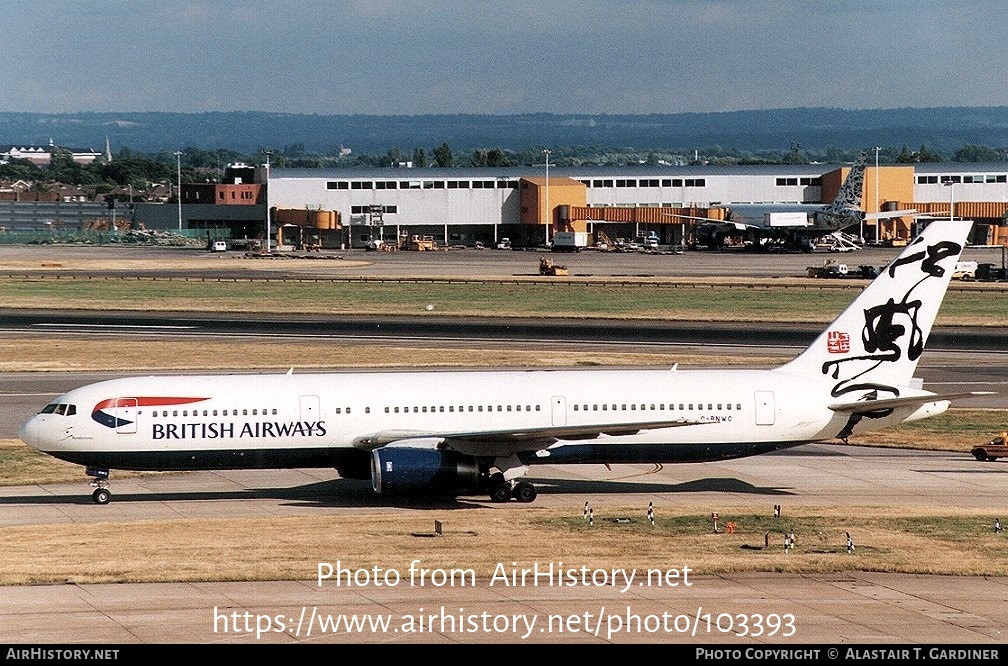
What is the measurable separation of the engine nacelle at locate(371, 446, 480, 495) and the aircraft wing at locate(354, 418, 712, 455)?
56 centimetres

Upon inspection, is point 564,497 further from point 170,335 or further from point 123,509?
point 170,335

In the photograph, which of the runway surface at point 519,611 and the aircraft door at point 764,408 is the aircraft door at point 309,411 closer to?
the runway surface at point 519,611

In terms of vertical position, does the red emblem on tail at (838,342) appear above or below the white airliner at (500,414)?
above

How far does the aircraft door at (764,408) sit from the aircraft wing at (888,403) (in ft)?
6.97

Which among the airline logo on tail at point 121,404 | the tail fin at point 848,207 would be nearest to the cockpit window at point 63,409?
the airline logo on tail at point 121,404

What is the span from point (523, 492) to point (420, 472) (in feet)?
12.3

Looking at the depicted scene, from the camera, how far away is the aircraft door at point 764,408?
4569 cm

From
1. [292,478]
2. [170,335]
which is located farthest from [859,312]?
[170,335]

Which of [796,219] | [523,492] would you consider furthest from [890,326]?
[796,219]

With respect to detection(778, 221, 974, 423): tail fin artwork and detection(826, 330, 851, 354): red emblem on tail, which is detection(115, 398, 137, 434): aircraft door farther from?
detection(826, 330, 851, 354): red emblem on tail

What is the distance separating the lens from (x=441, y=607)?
3116 cm

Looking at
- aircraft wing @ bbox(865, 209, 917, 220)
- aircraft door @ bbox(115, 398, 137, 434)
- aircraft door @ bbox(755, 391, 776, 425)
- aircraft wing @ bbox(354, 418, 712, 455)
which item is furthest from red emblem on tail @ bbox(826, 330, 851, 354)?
aircraft wing @ bbox(865, 209, 917, 220)

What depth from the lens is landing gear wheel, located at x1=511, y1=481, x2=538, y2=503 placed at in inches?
1763

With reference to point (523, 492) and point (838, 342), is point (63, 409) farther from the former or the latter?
point (838, 342)
